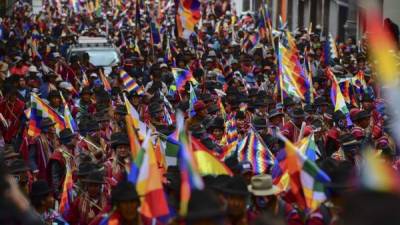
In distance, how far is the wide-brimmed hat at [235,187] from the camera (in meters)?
7.32

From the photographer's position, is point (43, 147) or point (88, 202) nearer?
point (88, 202)

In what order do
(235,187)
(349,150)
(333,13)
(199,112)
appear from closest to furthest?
(235,187) → (349,150) → (199,112) → (333,13)

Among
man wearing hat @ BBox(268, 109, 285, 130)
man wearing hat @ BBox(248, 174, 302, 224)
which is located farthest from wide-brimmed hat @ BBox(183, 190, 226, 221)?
man wearing hat @ BBox(268, 109, 285, 130)

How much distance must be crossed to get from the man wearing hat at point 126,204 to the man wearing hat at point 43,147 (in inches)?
189

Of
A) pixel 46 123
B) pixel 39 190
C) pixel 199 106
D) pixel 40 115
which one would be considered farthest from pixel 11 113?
pixel 39 190

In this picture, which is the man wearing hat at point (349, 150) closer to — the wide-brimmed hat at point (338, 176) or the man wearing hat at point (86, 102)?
the wide-brimmed hat at point (338, 176)

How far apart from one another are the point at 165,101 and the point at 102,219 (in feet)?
Answer: 25.7

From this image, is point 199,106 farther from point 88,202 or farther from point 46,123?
point 88,202

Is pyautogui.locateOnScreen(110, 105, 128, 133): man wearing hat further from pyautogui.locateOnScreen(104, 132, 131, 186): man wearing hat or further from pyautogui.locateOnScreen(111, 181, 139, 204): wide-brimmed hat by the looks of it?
pyautogui.locateOnScreen(111, 181, 139, 204): wide-brimmed hat

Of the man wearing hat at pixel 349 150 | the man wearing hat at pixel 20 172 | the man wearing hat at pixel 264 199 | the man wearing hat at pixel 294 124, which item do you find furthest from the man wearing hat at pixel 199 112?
the man wearing hat at pixel 264 199

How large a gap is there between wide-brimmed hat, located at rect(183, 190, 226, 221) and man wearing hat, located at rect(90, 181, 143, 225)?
4.72ft

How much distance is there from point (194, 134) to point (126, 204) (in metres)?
3.80

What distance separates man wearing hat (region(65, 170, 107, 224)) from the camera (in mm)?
9359

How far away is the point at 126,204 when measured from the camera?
7473 millimetres
